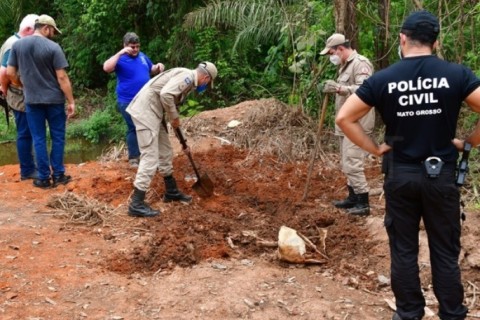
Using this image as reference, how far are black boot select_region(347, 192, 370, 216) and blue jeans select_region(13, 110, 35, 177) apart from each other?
3.71 metres

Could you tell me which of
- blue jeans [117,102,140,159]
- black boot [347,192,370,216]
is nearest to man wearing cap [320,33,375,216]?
black boot [347,192,370,216]

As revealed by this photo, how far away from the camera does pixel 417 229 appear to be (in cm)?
359

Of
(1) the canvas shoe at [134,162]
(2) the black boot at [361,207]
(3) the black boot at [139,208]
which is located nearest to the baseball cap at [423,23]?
(2) the black boot at [361,207]

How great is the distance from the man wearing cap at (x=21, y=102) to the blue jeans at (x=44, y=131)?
1.16 feet

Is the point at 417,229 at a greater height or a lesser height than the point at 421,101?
lesser

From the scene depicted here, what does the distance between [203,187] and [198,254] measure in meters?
1.47

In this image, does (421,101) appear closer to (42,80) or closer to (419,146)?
(419,146)

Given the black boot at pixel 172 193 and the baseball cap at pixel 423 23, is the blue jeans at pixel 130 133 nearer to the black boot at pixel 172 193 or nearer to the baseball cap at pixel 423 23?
the black boot at pixel 172 193

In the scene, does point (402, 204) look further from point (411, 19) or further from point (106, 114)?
point (106, 114)

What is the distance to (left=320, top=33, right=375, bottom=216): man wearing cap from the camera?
5.56 meters

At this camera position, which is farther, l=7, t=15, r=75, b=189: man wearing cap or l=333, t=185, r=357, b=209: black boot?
l=7, t=15, r=75, b=189: man wearing cap

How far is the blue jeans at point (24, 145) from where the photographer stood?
682 centimetres

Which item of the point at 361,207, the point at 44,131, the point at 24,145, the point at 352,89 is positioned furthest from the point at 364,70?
the point at 24,145

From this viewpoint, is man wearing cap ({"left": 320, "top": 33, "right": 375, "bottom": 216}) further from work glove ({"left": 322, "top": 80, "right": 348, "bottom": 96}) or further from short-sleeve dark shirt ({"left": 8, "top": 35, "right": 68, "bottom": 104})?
short-sleeve dark shirt ({"left": 8, "top": 35, "right": 68, "bottom": 104})
